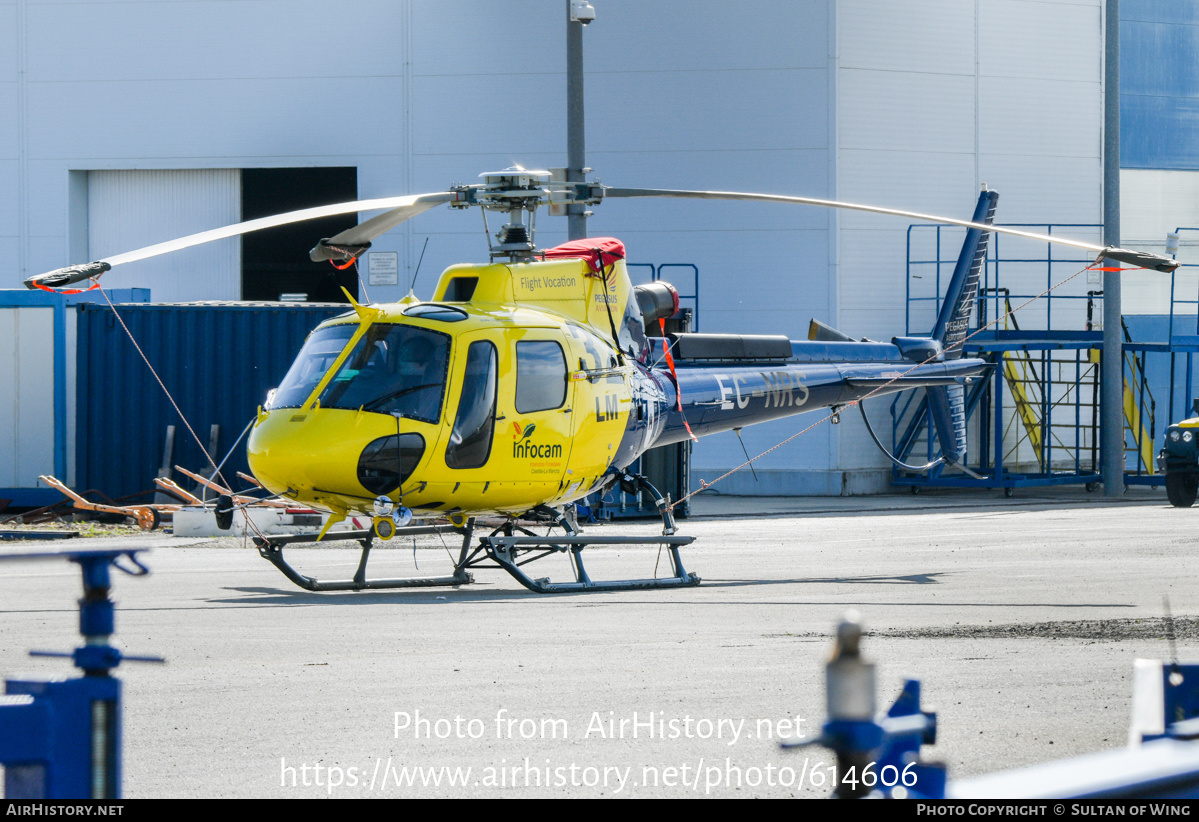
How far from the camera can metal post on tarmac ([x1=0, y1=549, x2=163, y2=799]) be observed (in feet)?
8.67

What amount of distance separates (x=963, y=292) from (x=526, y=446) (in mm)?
8428

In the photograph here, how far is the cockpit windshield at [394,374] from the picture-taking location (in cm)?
933

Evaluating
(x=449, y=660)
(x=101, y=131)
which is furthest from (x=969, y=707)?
(x=101, y=131)

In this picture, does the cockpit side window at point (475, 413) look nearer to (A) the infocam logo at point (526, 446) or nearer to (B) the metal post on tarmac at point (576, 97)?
(A) the infocam logo at point (526, 446)

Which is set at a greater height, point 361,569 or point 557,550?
point 557,550

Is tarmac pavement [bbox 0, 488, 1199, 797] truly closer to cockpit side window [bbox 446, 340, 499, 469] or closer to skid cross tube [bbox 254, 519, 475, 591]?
skid cross tube [bbox 254, 519, 475, 591]

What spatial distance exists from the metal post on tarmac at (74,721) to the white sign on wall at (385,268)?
2117 centimetres

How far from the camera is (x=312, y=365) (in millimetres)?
9625

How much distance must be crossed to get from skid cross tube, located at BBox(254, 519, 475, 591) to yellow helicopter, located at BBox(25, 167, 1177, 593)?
0.07ft

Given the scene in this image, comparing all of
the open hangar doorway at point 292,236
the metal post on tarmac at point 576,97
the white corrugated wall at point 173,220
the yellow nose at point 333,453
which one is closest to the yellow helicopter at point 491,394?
the yellow nose at point 333,453

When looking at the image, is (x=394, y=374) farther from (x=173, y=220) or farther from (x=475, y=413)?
(x=173, y=220)

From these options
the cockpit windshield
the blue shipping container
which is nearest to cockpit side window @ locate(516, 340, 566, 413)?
the cockpit windshield

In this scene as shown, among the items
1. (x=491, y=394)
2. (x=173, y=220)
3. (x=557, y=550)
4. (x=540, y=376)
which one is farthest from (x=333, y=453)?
(x=173, y=220)

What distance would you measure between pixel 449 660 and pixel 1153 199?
23.3 metres
